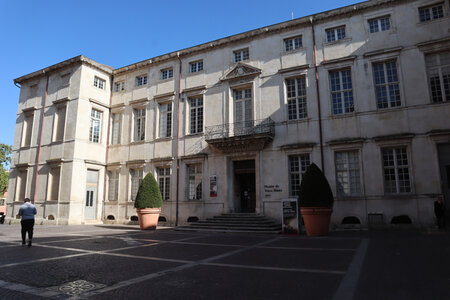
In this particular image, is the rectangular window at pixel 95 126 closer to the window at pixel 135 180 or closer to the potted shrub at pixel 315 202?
the window at pixel 135 180

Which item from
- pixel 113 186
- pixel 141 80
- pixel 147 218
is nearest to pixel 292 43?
pixel 141 80

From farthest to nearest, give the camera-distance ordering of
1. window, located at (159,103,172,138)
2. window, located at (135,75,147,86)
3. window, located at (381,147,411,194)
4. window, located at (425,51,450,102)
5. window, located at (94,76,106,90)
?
1. window, located at (94,76,106,90)
2. window, located at (135,75,147,86)
3. window, located at (159,103,172,138)
4. window, located at (381,147,411,194)
5. window, located at (425,51,450,102)

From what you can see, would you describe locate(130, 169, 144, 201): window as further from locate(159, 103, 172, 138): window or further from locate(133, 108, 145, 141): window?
locate(159, 103, 172, 138): window

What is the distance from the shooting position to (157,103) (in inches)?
855

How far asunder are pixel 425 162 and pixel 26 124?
90.8 ft

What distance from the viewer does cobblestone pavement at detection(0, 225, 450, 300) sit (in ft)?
16.0

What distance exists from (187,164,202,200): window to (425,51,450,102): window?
1305cm

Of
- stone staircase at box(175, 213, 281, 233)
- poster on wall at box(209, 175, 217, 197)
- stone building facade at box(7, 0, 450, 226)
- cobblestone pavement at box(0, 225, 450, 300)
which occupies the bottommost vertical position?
cobblestone pavement at box(0, 225, 450, 300)

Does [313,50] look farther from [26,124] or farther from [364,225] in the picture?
[26,124]

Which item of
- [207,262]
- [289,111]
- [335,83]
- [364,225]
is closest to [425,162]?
[364,225]

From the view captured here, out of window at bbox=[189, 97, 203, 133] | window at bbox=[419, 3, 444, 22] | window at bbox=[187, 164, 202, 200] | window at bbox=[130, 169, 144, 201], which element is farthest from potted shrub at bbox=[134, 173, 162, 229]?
window at bbox=[419, 3, 444, 22]

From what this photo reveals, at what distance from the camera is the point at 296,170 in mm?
16906

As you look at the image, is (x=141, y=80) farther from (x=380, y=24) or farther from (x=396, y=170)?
(x=396, y=170)

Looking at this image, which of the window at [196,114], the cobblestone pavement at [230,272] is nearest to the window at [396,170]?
the cobblestone pavement at [230,272]
